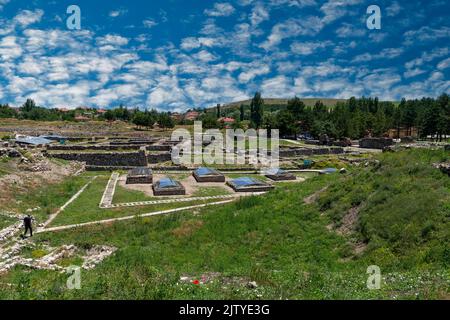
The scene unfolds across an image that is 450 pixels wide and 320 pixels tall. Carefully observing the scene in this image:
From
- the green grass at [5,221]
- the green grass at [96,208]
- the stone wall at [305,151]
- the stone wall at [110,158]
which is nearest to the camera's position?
the green grass at [5,221]

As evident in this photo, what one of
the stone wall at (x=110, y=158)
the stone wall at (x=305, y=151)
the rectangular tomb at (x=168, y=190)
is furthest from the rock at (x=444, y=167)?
the stone wall at (x=305, y=151)

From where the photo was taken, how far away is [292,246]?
1442 cm

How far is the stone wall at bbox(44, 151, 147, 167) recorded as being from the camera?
144 ft

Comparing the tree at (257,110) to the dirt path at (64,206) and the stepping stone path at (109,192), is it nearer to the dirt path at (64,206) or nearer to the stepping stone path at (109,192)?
the stepping stone path at (109,192)

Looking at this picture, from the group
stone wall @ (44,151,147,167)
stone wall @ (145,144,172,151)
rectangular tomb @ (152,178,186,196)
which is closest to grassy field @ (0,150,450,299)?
rectangular tomb @ (152,178,186,196)

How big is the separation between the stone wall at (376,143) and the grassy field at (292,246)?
51756mm

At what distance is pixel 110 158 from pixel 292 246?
3401cm

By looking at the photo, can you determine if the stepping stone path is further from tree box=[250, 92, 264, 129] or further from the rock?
tree box=[250, 92, 264, 129]

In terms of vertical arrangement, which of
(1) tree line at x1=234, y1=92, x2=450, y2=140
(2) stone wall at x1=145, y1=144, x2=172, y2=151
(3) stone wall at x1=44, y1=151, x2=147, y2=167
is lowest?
(3) stone wall at x1=44, y1=151, x2=147, y2=167

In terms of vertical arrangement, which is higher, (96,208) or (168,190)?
(168,190)

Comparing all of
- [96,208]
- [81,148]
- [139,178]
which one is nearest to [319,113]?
[81,148]

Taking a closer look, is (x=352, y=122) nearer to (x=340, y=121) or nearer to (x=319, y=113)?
(x=340, y=121)

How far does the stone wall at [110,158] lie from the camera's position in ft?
144

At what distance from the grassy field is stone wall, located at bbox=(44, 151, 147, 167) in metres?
24.2
